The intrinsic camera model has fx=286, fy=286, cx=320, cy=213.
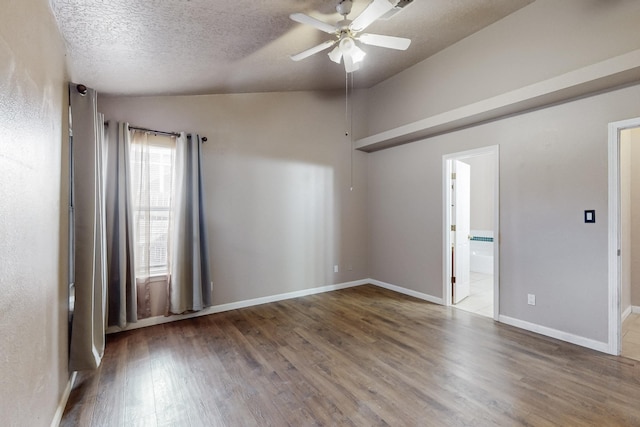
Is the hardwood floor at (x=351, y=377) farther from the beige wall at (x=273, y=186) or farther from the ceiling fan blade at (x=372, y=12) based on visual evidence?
the ceiling fan blade at (x=372, y=12)

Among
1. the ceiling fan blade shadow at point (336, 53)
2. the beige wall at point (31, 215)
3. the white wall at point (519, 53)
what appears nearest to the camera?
the beige wall at point (31, 215)

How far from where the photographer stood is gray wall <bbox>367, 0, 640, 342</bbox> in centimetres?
268

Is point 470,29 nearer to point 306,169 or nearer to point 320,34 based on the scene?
point 320,34

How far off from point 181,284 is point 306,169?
2.43 metres

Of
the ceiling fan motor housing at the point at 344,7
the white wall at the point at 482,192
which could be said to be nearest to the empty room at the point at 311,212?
the ceiling fan motor housing at the point at 344,7

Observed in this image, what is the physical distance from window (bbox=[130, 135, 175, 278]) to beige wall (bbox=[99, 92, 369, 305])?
0.94ft

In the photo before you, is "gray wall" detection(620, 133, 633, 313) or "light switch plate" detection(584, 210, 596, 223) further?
"gray wall" detection(620, 133, 633, 313)

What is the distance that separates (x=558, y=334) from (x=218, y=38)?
14.2ft

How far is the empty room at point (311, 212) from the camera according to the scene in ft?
6.03

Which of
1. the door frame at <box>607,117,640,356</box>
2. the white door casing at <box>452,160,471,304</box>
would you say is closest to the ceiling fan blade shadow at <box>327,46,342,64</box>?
the white door casing at <box>452,160,471,304</box>

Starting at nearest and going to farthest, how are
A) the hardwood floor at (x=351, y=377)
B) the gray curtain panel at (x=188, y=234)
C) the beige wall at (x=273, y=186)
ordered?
the hardwood floor at (x=351, y=377) → the gray curtain panel at (x=188, y=234) → the beige wall at (x=273, y=186)

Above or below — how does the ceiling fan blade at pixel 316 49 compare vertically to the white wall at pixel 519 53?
below

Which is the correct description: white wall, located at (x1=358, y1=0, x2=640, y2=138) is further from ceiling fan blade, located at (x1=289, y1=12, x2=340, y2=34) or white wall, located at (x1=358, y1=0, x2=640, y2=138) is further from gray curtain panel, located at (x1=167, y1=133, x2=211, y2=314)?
gray curtain panel, located at (x1=167, y1=133, x2=211, y2=314)

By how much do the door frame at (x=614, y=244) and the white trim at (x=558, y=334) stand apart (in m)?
0.07
